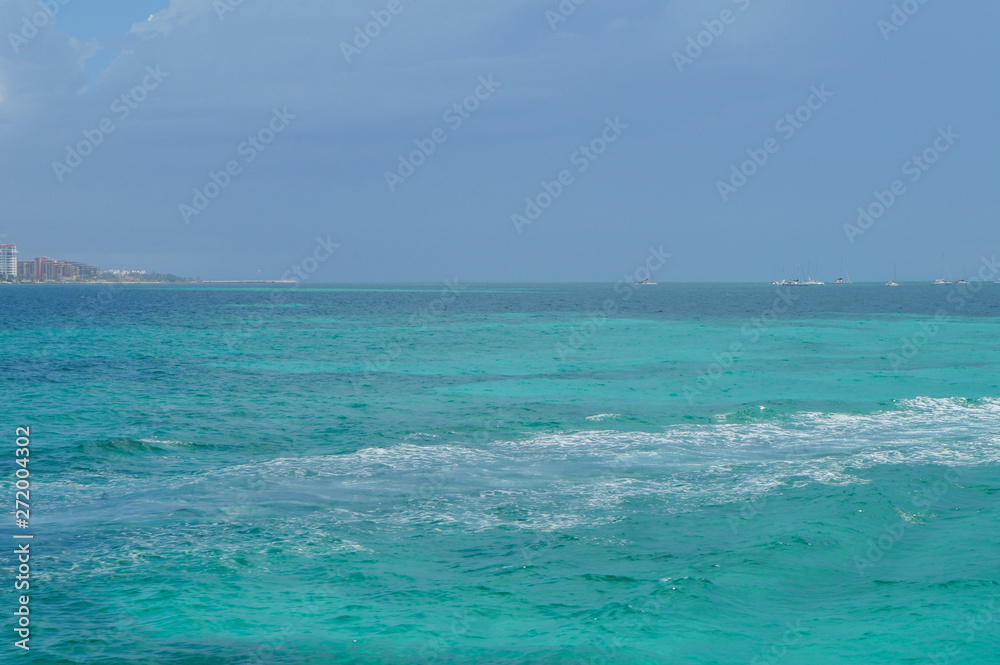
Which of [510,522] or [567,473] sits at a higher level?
[567,473]

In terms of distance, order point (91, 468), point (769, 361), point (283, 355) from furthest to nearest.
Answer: point (283, 355) < point (769, 361) < point (91, 468)

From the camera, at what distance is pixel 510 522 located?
15211 millimetres

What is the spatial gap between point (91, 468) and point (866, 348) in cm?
4657

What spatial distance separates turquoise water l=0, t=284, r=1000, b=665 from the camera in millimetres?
10938

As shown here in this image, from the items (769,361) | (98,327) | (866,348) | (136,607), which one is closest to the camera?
(136,607)

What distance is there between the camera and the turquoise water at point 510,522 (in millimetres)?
10938

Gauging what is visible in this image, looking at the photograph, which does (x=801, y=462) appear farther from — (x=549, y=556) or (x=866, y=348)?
(x=866, y=348)

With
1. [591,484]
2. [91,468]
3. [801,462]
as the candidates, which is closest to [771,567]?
[591,484]

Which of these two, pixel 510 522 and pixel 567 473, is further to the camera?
pixel 567 473

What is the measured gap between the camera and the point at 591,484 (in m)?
17.9

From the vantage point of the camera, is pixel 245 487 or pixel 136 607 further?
pixel 245 487

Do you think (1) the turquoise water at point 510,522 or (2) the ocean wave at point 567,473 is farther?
(2) the ocean wave at point 567,473

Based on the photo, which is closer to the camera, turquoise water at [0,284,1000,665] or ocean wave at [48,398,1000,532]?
turquoise water at [0,284,1000,665]

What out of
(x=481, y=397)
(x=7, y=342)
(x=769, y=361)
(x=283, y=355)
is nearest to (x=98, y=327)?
(x=7, y=342)
